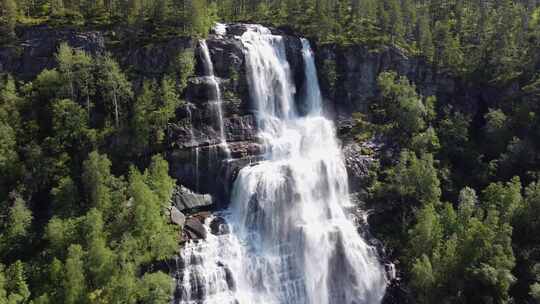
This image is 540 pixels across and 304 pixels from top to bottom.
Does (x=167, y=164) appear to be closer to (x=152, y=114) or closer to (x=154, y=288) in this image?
(x=152, y=114)

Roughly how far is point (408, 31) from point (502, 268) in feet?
180

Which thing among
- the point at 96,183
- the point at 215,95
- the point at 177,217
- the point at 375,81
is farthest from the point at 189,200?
the point at 375,81

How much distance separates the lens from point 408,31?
86750mm

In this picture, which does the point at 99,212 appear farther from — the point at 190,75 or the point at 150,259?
the point at 190,75

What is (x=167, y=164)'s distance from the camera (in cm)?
5656

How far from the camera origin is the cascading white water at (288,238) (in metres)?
51.1

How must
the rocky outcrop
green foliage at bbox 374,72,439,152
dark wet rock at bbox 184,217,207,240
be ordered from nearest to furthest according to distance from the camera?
dark wet rock at bbox 184,217,207,240, green foliage at bbox 374,72,439,152, the rocky outcrop

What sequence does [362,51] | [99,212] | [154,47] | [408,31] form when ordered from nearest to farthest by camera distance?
[99,212], [154,47], [362,51], [408,31]

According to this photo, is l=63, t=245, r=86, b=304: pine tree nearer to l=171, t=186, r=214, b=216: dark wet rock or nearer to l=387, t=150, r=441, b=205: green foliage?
l=171, t=186, r=214, b=216: dark wet rock

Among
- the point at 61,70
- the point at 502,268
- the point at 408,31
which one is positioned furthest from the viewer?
the point at 408,31

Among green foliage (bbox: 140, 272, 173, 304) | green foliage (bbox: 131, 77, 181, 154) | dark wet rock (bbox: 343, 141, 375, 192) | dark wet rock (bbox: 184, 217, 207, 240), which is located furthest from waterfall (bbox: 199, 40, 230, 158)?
green foliage (bbox: 140, 272, 173, 304)

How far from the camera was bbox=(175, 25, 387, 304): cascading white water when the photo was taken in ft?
168

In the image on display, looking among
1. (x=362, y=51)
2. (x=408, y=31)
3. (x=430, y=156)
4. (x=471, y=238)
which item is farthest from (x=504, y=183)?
(x=408, y=31)

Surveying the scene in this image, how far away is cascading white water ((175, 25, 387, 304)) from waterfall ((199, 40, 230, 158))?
5.47 metres
